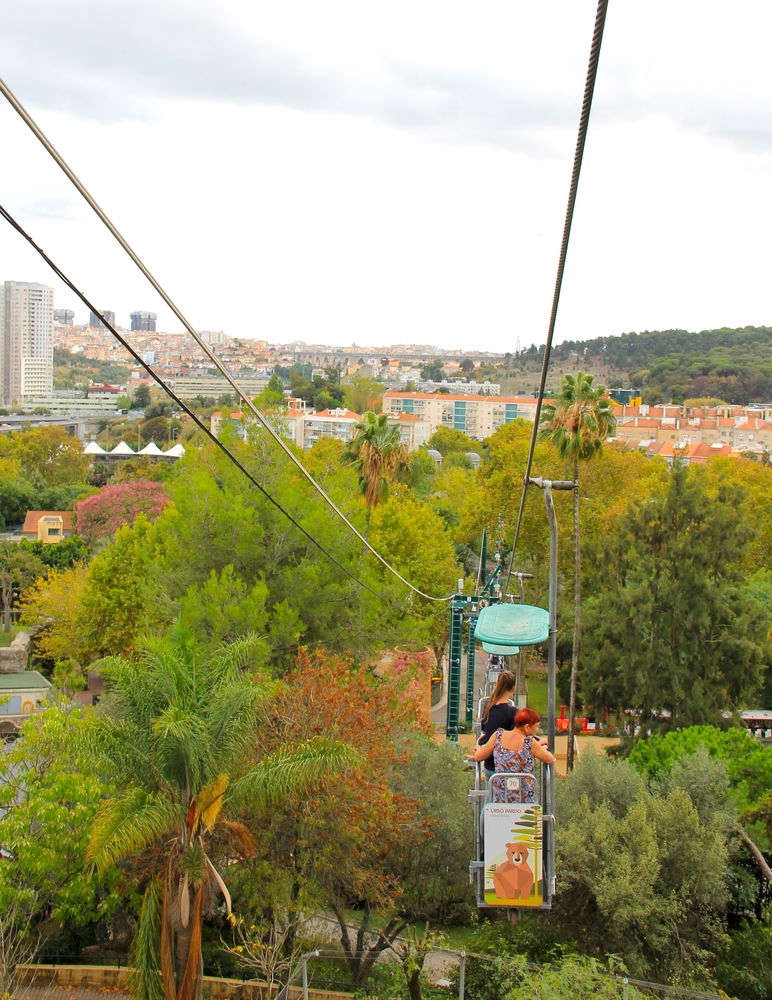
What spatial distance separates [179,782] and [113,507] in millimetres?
42087

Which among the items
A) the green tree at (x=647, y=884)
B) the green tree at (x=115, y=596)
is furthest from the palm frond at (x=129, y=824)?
the green tree at (x=115, y=596)

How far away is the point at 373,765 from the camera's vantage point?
46.6ft

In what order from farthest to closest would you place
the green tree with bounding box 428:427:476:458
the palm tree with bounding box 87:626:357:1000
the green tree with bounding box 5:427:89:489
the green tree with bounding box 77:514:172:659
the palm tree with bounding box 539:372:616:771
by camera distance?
the green tree with bounding box 428:427:476:458, the green tree with bounding box 5:427:89:489, the green tree with bounding box 77:514:172:659, the palm tree with bounding box 539:372:616:771, the palm tree with bounding box 87:626:357:1000

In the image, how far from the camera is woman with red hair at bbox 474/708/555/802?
9.48 metres

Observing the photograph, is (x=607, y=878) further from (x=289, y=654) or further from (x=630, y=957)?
(x=289, y=654)

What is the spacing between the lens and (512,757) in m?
9.53

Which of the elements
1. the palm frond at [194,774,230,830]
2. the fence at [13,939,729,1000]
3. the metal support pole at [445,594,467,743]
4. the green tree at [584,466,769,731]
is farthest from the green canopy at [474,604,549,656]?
the green tree at [584,466,769,731]

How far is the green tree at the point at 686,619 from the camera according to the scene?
87.1 feet

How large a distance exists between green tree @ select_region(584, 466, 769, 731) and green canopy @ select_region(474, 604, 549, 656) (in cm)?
1567

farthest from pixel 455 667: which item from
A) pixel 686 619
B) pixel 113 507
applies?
pixel 113 507

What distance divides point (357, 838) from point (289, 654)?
9.19m

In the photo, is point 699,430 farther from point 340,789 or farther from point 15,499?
point 340,789

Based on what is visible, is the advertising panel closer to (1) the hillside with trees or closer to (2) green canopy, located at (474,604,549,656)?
(1) the hillside with trees

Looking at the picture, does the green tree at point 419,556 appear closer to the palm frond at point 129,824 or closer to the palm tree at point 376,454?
the palm tree at point 376,454
